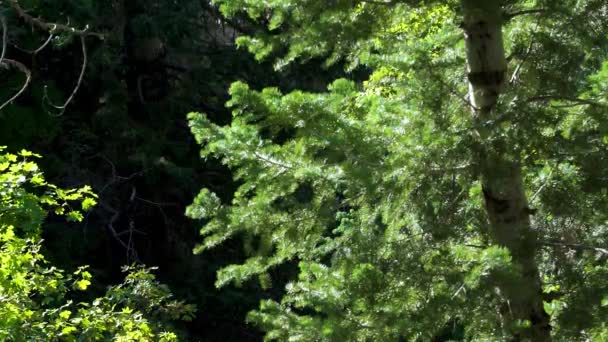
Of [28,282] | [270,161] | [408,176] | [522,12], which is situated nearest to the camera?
[408,176]

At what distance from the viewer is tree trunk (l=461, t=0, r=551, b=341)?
5.87 metres

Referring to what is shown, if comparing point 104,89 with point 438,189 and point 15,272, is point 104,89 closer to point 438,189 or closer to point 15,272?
point 15,272

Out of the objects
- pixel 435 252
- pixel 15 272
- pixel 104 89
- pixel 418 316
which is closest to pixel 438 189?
pixel 435 252

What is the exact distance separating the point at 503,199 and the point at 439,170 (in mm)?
627

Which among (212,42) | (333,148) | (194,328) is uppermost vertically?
(212,42)

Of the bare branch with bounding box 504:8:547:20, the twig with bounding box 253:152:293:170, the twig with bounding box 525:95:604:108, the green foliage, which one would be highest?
the bare branch with bounding box 504:8:547:20

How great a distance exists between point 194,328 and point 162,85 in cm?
382

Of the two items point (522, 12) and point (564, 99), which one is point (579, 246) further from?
point (522, 12)

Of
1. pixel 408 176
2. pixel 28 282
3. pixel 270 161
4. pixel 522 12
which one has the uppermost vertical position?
pixel 522 12

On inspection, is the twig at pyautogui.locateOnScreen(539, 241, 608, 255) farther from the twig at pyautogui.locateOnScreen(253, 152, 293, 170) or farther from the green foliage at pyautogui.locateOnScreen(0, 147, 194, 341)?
the green foliage at pyautogui.locateOnScreen(0, 147, 194, 341)

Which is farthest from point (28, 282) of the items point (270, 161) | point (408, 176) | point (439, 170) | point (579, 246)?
point (579, 246)

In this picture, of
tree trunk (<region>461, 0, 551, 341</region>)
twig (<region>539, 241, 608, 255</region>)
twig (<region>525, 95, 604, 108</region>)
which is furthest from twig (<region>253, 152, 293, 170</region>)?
twig (<region>539, 241, 608, 255</region>)

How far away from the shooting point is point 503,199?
608cm

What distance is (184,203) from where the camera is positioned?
16016mm
